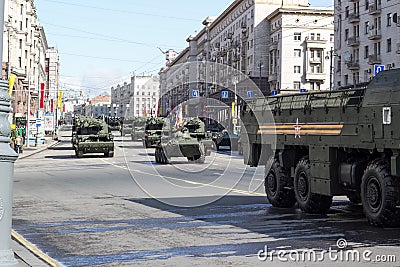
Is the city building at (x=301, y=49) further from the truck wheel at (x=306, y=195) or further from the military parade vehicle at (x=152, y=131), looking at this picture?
the truck wheel at (x=306, y=195)

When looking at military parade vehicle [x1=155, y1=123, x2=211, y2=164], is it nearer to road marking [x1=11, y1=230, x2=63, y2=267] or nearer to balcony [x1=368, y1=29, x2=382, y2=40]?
road marking [x1=11, y1=230, x2=63, y2=267]

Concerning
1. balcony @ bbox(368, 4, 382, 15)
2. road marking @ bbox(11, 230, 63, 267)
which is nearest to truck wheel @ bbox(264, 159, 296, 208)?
road marking @ bbox(11, 230, 63, 267)

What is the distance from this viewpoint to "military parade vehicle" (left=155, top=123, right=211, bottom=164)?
1414 inches

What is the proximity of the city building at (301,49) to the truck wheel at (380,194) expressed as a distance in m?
80.5

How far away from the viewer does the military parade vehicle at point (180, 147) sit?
35906 mm

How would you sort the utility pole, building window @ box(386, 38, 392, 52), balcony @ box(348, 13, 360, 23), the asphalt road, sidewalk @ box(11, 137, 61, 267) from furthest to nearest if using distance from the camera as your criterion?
balcony @ box(348, 13, 360, 23) < building window @ box(386, 38, 392, 52) < the asphalt road < sidewalk @ box(11, 137, 61, 267) < the utility pole

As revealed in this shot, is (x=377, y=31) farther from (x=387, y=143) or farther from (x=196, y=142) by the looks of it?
(x=387, y=143)

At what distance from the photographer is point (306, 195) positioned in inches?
585

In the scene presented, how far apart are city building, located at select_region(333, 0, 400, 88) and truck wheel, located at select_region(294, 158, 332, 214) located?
45936 millimetres

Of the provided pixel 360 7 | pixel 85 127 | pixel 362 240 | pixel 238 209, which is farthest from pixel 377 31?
pixel 362 240

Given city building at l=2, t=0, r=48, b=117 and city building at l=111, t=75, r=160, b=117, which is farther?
city building at l=111, t=75, r=160, b=117

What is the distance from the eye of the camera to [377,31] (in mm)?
67000

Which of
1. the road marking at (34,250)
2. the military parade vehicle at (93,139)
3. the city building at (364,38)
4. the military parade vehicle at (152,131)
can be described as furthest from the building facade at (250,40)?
the road marking at (34,250)

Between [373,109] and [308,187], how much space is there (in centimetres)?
312
